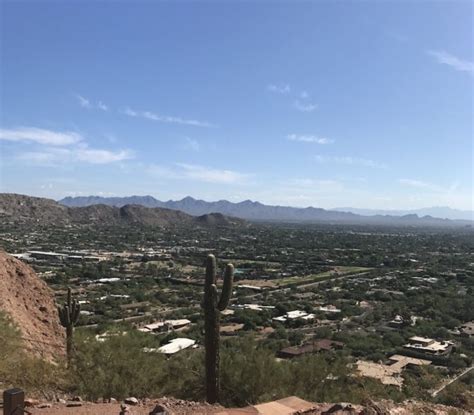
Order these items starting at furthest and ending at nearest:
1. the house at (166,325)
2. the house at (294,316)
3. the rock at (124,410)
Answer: the house at (294,316) < the house at (166,325) < the rock at (124,410)

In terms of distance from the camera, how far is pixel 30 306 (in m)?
21.3

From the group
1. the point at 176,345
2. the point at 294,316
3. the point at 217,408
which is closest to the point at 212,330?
the point at 217,408

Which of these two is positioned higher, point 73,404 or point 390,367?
point 73,404

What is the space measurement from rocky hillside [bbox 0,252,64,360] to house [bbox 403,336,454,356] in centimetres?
2458

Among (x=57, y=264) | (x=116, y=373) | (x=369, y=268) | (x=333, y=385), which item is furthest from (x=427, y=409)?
(x=369, y=268)

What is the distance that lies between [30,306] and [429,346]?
89.5ft

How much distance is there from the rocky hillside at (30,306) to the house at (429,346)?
24.6 meters

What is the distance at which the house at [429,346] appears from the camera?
Result: 117ft

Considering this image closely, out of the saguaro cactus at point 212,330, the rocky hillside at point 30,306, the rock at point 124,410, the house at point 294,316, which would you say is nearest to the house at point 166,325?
the house at point 294,316

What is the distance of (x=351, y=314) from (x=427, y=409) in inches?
1693

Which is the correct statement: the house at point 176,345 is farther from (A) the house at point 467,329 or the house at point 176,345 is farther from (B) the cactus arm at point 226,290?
(A) the house at point 467,329

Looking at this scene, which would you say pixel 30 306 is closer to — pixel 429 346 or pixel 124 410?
pixel 124 410

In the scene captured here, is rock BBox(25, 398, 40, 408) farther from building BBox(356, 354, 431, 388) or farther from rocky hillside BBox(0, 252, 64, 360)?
building BBox(356, 354, 431, 388)

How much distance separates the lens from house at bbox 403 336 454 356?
3562cm
